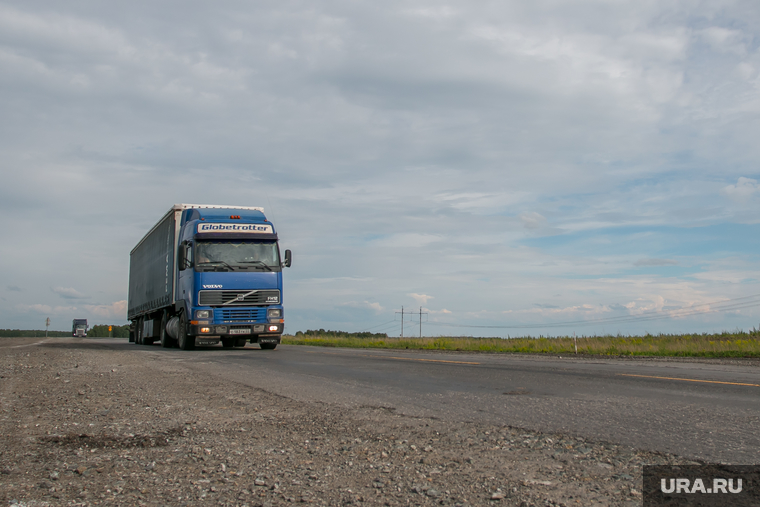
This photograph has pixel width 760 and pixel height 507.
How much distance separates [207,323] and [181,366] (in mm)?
6038

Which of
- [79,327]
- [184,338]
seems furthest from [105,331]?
[184,338]

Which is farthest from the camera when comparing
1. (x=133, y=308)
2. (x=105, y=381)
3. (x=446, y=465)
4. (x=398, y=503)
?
(x=133, y=308)

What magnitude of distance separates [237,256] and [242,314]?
196cm

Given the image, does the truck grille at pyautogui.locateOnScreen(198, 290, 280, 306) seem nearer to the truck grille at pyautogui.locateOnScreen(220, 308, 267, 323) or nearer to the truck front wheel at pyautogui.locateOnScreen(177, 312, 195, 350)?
the truck grille at pyautogui.locateOnScreen(220, 308, 267, 323)

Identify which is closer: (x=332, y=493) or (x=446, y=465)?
(x=332, y=493)

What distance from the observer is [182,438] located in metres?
5.12

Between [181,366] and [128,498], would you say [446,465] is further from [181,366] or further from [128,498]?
[181,366]

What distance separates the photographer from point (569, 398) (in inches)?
291

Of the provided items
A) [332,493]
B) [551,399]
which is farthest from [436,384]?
[332,493]

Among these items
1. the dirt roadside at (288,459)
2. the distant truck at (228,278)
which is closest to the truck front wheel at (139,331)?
the distant truck at (228,278)

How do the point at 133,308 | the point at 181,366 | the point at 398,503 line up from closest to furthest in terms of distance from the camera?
the point at 398,503 → the point at 181,366 → the point at 133,308

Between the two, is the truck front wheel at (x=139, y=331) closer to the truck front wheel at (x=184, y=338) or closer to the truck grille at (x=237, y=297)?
the truck front wheel at (x=184, y=338)

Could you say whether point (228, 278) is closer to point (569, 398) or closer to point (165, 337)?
point (165, 337)

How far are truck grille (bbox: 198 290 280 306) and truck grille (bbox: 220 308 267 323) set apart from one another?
8.3 inches
